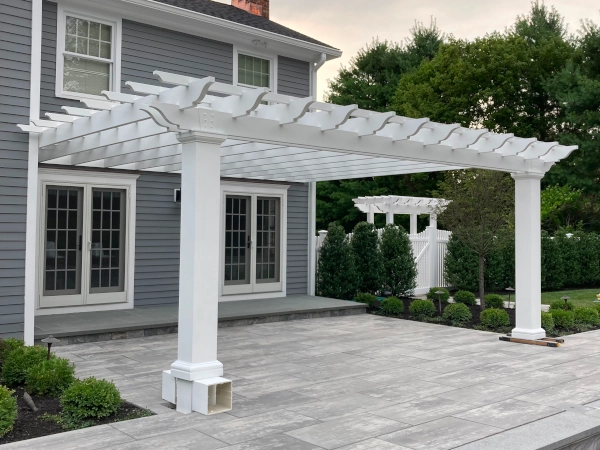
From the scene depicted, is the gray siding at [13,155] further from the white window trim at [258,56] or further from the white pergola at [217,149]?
the white window trim at [258,56]

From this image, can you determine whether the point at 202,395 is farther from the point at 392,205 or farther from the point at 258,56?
the point at 392,205

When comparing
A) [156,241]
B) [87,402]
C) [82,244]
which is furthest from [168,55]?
[87,402]

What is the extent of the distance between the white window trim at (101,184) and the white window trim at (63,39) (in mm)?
1177

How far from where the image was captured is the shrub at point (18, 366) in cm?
596

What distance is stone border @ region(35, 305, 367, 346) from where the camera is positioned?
8141 mm

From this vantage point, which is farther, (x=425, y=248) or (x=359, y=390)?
(x=425, y=248)

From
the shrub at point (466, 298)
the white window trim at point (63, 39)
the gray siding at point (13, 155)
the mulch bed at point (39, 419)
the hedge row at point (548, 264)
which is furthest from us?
the hedge row at point (548, 264)

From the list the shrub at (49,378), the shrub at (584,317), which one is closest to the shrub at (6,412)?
the shrub at (49,378)

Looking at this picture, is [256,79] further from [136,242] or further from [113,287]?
[113,287]

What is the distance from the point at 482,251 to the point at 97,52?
758 centimetres

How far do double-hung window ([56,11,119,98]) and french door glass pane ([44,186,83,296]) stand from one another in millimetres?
1550

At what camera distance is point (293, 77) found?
12.0m

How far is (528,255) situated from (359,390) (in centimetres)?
407

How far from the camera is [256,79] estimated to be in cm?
1162
